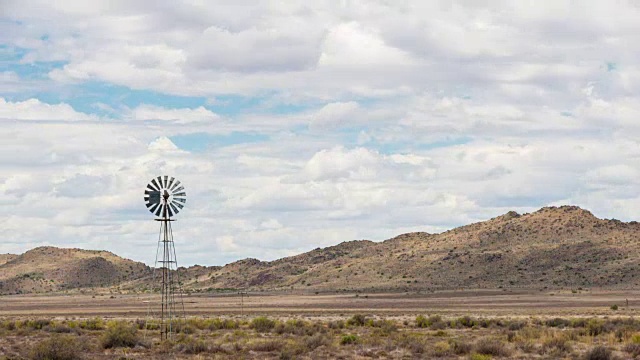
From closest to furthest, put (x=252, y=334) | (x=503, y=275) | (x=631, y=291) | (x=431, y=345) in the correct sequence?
(x=431, y=345)
(x=252, y=334)
(x=631, y=291)
(x=503, y=275)

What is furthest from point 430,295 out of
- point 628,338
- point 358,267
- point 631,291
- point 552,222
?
point 628,338

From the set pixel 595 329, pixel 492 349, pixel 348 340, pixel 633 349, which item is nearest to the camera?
pixel 633 349

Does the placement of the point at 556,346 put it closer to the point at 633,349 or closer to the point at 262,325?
the point at 633,349

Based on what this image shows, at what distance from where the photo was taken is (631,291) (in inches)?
5172

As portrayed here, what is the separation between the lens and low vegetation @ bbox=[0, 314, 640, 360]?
145ft

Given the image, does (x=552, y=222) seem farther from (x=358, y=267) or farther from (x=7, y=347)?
(x=7, y=347)

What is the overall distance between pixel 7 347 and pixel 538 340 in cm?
2846

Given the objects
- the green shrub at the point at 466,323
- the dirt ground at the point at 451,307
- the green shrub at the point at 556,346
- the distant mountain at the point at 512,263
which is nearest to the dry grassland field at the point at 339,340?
the green shrub at the point at 556,346

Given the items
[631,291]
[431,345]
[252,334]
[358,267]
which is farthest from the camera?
[358,267]

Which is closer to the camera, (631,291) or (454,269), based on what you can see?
(631,291)

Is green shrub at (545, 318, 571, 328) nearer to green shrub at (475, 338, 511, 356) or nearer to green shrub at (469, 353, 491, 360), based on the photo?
green shrub at (475, 338, 511, 356)

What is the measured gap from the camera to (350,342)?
166ft

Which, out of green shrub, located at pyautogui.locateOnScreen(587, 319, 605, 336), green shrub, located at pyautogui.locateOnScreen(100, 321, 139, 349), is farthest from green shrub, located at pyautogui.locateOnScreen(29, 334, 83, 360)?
green shrub, located at pyautogui.locateOnScreen(587, 319, 605, 336)

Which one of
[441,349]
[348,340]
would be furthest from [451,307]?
[441,349]
